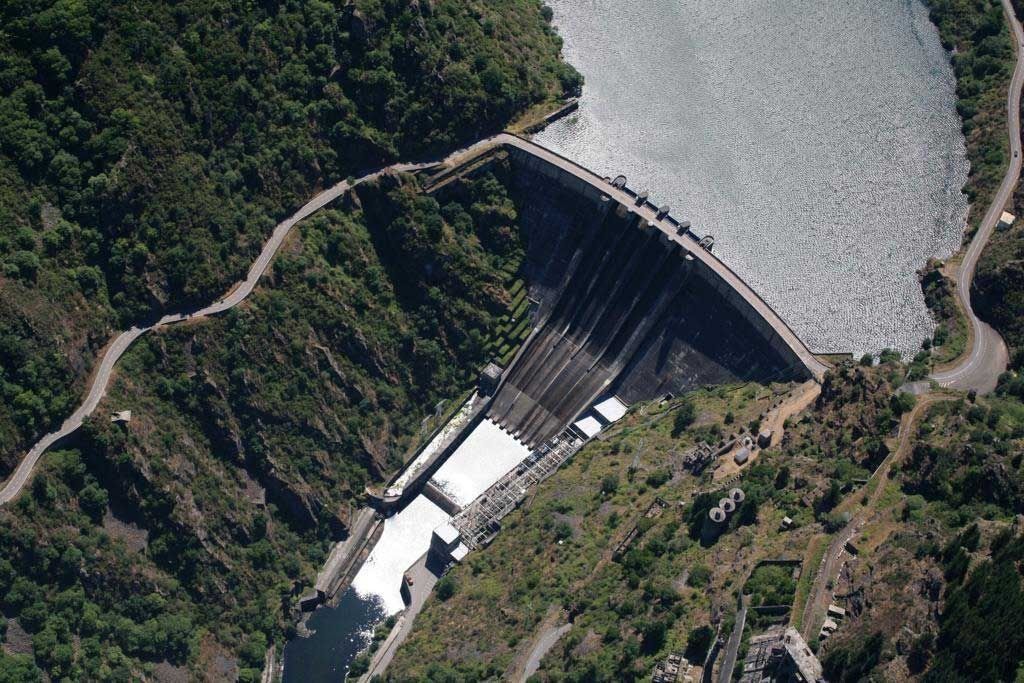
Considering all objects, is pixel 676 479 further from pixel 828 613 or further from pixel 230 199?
pixel 230 199

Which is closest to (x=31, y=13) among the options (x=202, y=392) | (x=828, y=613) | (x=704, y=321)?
(x=202, y=392)

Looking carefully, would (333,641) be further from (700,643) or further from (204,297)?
(700,643)

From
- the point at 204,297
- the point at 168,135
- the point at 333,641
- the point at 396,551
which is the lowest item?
the point at 333,641

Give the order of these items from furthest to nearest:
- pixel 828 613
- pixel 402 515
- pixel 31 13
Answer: pixel 402 515 → pixel 31 13 → pixel 828 613

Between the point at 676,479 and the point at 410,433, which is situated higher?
the point at 410,433

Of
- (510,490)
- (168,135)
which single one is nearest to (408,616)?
(510,490)

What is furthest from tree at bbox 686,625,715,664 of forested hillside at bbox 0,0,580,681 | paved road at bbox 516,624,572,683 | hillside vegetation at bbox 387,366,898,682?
forested hillside at bbox 0,0,580,681

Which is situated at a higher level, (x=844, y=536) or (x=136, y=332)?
(x=136, y=332)
